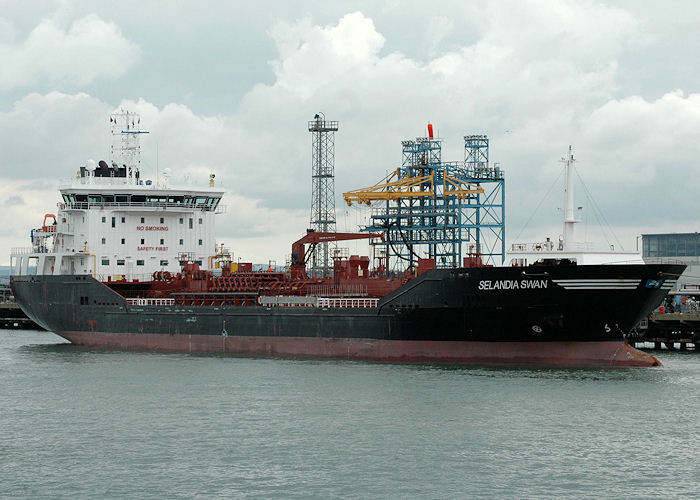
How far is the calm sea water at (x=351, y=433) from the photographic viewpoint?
16.8 m

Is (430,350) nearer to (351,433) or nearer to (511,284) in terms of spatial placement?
(511,284)

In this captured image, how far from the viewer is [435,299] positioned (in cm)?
3059

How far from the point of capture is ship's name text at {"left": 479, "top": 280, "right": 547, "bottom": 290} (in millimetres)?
28953

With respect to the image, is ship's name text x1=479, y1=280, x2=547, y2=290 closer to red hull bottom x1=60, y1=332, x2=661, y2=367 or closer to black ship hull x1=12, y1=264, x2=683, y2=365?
black ship hull x1=12, y1=264, x2=683, y2=365

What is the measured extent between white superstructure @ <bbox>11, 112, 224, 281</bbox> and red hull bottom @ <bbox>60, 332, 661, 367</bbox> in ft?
23.8

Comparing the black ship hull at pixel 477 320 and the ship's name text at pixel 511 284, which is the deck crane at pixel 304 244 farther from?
the ship's name text at pixel 511 284

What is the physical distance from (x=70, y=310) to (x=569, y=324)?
22009 millimetres

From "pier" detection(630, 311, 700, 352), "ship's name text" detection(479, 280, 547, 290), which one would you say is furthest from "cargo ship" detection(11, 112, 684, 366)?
"pier" detection(630, 311, 700, 352)

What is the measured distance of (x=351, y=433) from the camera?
2033cm

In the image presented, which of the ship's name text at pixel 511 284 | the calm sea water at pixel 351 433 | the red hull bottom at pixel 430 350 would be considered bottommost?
the calm sea water at pixel 351 433

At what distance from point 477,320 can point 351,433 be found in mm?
10632

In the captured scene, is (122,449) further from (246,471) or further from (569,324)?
(569,324)

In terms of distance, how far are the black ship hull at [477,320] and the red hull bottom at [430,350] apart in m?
0.03

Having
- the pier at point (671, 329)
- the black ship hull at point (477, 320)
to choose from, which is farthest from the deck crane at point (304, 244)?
the pier at point (671, 329)
